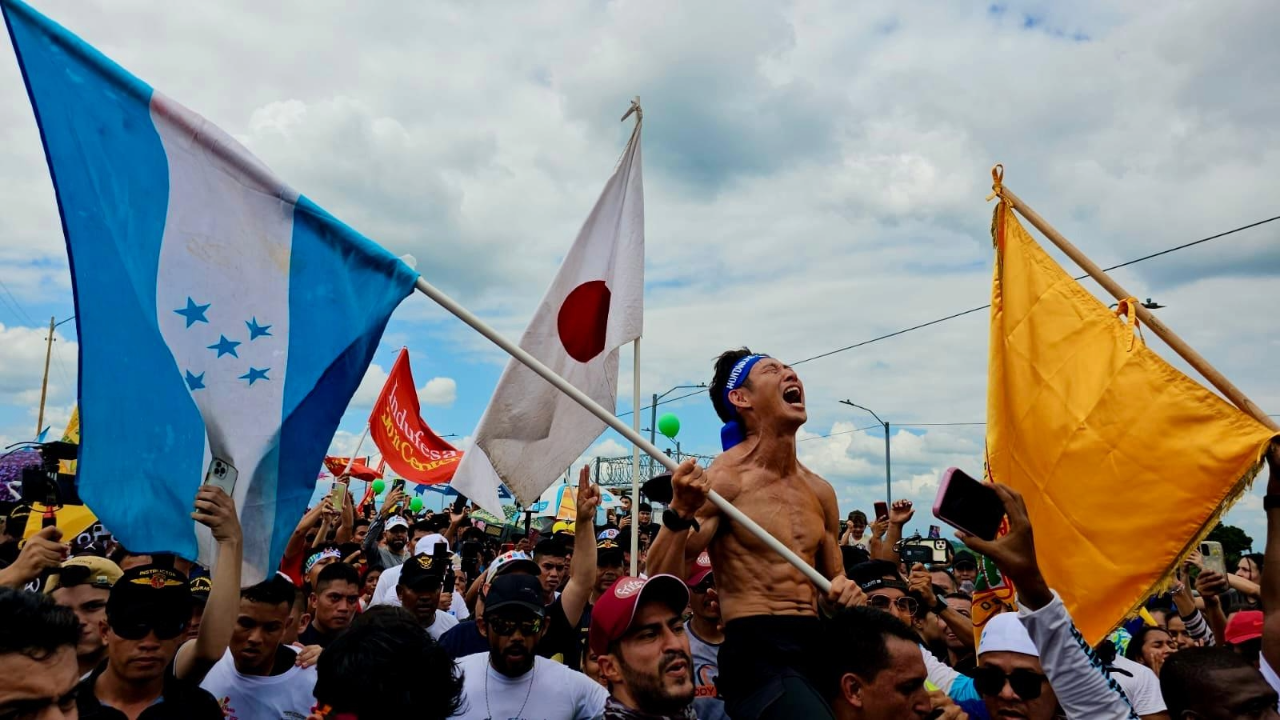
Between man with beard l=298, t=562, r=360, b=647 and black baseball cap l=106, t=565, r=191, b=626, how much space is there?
2.02 meters

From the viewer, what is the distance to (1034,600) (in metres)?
2.44

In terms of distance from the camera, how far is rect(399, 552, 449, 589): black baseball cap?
20.1ft

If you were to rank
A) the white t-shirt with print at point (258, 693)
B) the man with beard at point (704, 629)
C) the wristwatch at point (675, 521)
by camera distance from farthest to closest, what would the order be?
the man with beard at point (704, 629) → the white t-shirt with print at point (258, 693) → the wristwatch at point (675, 521)

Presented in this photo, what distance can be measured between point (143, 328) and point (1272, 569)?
4125 millimetres

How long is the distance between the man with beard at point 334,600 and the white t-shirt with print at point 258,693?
3.82 ft

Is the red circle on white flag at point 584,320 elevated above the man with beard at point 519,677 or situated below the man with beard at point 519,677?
above

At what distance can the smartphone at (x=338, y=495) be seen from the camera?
32.8ft

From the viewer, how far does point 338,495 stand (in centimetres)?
1024

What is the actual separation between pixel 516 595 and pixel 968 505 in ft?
8.26

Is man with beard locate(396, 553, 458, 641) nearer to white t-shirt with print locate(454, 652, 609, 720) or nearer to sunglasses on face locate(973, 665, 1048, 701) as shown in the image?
white t-shirt with print locate(454, 652, 609, 720)

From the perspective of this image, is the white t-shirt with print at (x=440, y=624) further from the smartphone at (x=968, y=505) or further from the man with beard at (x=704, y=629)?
the smartphone at (x=968, y=505)

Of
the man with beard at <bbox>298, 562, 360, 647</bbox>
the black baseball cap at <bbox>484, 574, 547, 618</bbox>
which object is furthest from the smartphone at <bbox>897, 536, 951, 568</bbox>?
the black baseball cap at <bbox>484, 574, 547, 618</bbox>

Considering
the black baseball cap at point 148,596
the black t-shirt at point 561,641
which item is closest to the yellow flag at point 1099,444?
the black t-shirt at point 561,641

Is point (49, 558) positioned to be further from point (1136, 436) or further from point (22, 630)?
point (1136, 436)
